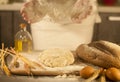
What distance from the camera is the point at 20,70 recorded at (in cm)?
105

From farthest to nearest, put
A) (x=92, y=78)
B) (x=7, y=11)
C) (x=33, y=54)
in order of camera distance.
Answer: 1. (x=7, y=11)
2. (x=33, y=54)
3. (x=92, y=78)

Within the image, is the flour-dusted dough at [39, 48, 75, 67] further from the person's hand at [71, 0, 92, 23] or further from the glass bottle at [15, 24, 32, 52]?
the person's hand at [71, 0, 92, 23]

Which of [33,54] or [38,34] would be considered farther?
[38,34]

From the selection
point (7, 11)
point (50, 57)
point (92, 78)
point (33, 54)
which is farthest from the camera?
point (7, 11)

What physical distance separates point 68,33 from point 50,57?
68 cm

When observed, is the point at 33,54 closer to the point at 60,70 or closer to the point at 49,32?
the point at 60,70

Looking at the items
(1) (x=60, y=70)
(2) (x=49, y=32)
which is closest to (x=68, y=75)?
(1) (x=60, y=70)

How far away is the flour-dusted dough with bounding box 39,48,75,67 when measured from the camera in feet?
3.67

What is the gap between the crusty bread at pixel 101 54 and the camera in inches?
43.4

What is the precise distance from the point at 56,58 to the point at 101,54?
18cm

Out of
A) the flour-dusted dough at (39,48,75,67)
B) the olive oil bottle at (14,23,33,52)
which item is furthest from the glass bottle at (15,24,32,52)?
the flour-dusted dough at (39,48,75,67)

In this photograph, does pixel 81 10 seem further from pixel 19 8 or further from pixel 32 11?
pixel 19 8

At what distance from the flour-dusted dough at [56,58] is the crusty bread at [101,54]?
6cm

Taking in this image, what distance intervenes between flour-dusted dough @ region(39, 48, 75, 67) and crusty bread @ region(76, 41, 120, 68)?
0.21 ft
